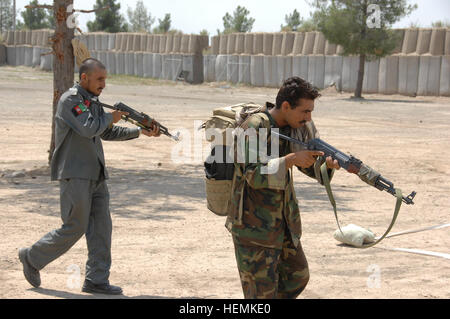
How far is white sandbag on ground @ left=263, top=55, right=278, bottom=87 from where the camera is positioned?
1505 inches

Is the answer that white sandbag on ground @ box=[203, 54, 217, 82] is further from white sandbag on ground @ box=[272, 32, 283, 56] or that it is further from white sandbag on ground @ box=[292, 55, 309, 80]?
white sandbag on ground @ box=[292, 55, 309, 80]

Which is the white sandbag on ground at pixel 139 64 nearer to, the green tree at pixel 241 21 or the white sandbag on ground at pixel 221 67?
the white sandbag on ground at pixel 221 67

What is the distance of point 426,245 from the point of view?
6750mm

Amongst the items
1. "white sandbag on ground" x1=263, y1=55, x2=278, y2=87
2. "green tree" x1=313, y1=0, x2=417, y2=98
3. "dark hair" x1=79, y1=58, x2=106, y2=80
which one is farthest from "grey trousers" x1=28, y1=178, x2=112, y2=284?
"white sandbag on ground" x1=263, y1=55, x2=278, y2=87

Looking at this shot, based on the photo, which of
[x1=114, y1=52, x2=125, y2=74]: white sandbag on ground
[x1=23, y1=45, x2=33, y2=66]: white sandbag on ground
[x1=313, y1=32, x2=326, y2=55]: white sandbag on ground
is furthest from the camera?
[x1=23, y1=45, x2=33, y2=66]: white sandbag on ground

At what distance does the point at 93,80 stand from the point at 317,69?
32202 millimetres

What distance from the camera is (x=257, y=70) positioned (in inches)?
1545

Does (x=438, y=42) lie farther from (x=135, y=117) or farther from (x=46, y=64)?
(x=135, y=117)

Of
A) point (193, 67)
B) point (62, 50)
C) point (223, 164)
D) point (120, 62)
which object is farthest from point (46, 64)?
point (223, 164)

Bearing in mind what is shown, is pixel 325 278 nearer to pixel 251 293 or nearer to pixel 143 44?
pixel 251 293

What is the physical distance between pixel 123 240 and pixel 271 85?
3227cm

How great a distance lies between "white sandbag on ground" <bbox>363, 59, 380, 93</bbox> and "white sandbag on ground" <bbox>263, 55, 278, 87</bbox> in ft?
18.3

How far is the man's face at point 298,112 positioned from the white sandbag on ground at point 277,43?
116ft
